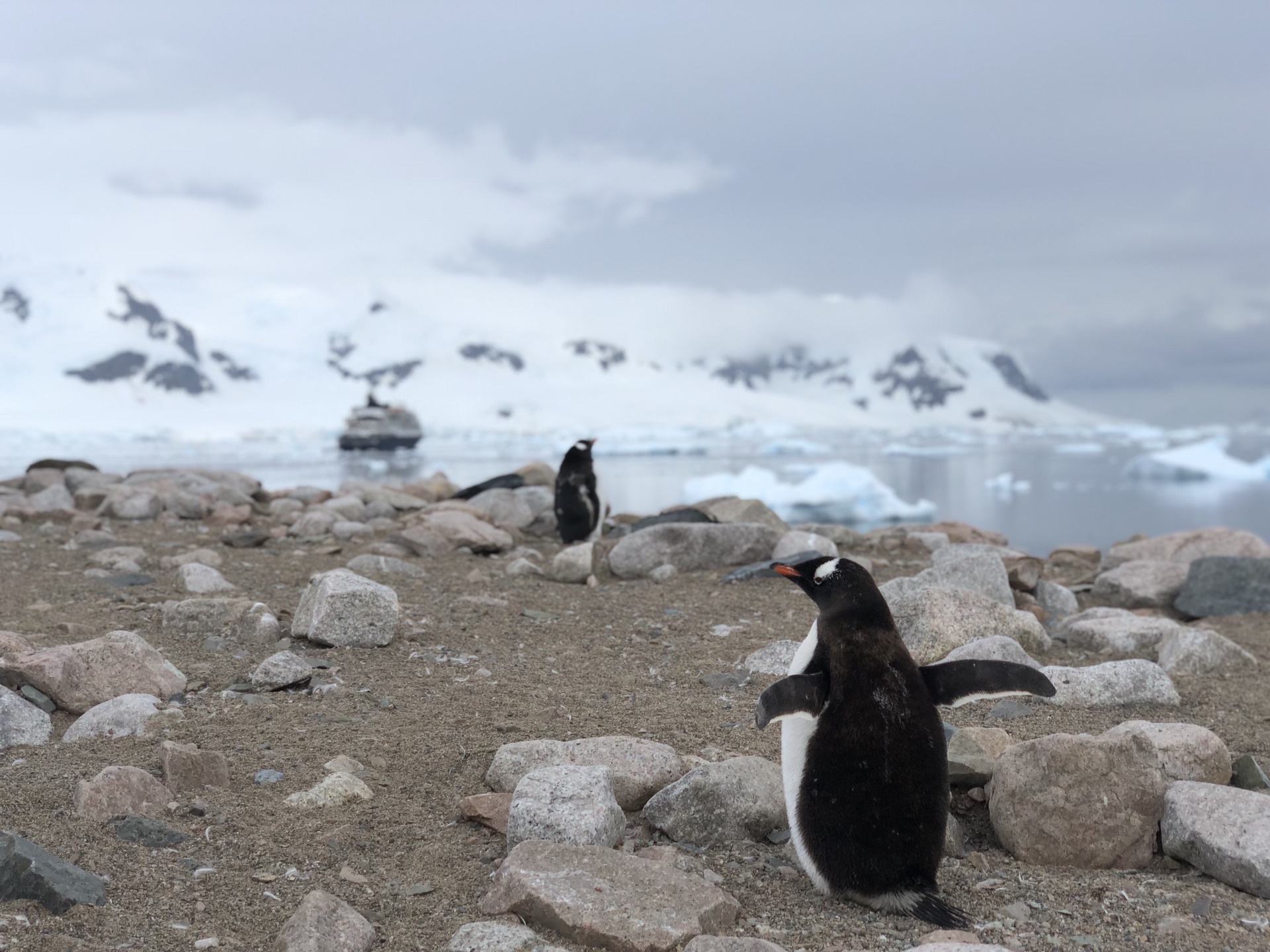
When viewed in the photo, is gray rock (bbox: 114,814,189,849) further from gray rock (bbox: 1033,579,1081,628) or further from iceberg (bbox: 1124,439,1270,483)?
iceberg (bbox: 1124,439,1270,483)

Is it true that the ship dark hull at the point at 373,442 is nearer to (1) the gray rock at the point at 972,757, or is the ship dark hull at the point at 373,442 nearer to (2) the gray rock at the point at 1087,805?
(1) the gray rock at the point at 972,757

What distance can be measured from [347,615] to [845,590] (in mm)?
2672

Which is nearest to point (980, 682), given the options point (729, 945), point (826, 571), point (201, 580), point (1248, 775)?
point (826, 571)

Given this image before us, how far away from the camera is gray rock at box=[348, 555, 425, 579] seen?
254 inches

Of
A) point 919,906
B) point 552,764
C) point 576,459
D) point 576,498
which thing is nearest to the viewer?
point 919,906

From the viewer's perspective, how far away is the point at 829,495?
20.4 metres

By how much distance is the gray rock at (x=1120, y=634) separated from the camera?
5.02m

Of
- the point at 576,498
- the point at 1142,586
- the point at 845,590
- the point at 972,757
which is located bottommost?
the point at 1142,586

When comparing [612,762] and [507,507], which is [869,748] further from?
[507,507]

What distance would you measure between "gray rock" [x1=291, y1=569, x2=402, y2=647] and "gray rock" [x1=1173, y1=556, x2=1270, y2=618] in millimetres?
5082

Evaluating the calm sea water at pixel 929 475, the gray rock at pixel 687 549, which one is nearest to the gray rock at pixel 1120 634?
the gray rock at pixel 687 549

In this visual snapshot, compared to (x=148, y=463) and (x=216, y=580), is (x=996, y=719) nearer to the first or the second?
(x=216, y=580)

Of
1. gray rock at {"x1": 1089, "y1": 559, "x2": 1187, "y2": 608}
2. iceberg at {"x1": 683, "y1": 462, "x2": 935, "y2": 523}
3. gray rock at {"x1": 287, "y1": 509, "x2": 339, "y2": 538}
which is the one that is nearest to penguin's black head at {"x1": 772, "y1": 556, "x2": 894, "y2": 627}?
gray rock at {"x1": 1089, "y1": 559, "x2": 1187, "y2": 608}

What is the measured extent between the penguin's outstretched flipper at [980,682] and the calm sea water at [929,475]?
45.1 ft
